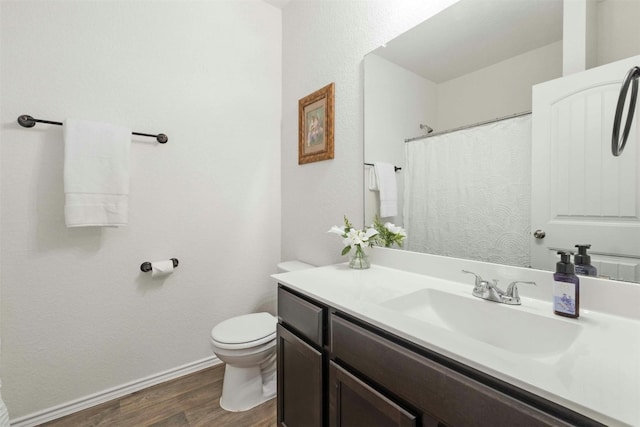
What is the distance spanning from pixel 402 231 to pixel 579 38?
2.93ft

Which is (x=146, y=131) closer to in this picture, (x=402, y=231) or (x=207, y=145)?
(x=207, y=145)

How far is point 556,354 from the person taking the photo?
2.36ft

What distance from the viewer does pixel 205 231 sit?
196 cm

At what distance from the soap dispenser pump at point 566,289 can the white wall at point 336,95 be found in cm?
93

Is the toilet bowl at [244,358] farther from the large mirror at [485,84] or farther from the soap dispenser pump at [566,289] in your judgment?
the soap dispenser pump at [566,289]

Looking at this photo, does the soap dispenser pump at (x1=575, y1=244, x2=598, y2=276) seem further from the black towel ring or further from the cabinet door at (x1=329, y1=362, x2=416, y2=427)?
the cabinet door at (x1=329, y1=362, x2=416, y2=427)

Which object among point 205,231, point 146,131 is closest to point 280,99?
point 146,131

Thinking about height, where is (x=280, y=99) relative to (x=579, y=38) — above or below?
above

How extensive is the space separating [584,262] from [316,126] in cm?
149

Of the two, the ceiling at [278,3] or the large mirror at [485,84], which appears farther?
the ceiling at [278,3]

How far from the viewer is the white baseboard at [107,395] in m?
1.45

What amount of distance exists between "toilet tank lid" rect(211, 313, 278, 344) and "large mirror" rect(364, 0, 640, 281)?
944mm

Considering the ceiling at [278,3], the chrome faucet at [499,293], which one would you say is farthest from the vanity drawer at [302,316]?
the ceiling at [278,3]

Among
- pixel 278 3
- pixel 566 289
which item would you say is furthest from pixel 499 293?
pixel 278 3
